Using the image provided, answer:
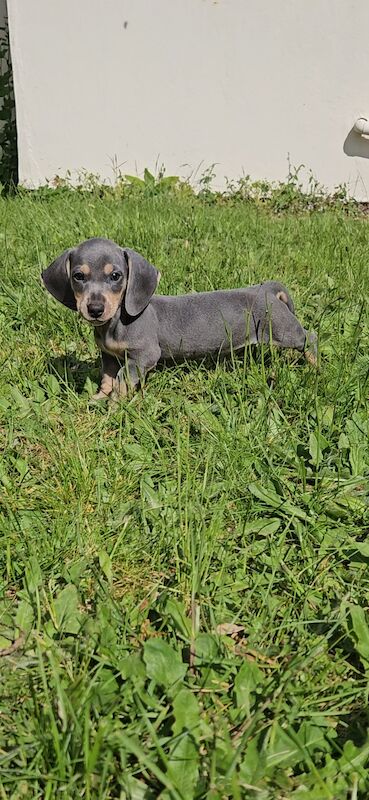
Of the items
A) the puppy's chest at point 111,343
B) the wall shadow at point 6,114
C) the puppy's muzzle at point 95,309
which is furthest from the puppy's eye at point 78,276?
the wall shadow at point 6,114

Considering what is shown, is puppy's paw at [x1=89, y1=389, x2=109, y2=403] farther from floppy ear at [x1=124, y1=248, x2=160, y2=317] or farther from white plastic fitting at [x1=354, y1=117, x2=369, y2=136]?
white plastic fitting at [x1=354, y1=117, x2=369, y2=136]

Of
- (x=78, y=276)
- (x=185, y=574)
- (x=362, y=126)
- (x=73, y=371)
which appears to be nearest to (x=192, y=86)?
(x=362, y=126)

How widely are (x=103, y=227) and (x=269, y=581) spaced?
373 cm

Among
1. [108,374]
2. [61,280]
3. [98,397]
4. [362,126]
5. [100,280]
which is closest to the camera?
[100,280]

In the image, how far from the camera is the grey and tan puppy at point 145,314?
2.63 meters

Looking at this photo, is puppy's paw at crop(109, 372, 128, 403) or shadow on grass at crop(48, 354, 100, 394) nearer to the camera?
puppy's paw at crop(109, 372, 128, 403)

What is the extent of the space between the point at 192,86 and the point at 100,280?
4.92 m

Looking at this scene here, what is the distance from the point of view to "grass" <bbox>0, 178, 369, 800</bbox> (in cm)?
135

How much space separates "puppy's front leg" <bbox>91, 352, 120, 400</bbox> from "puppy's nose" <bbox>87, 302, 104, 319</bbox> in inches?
20.9

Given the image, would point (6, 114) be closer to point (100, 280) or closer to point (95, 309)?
point (100, 280)

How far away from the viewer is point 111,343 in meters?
2.87

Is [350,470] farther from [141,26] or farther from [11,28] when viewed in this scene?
[11,28]

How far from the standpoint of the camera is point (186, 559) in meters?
1.87

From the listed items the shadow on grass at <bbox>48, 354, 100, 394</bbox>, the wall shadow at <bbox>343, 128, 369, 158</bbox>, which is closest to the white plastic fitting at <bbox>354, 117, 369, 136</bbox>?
the wall shadow at <bbox>343, 128, 369, 158</bbox>
